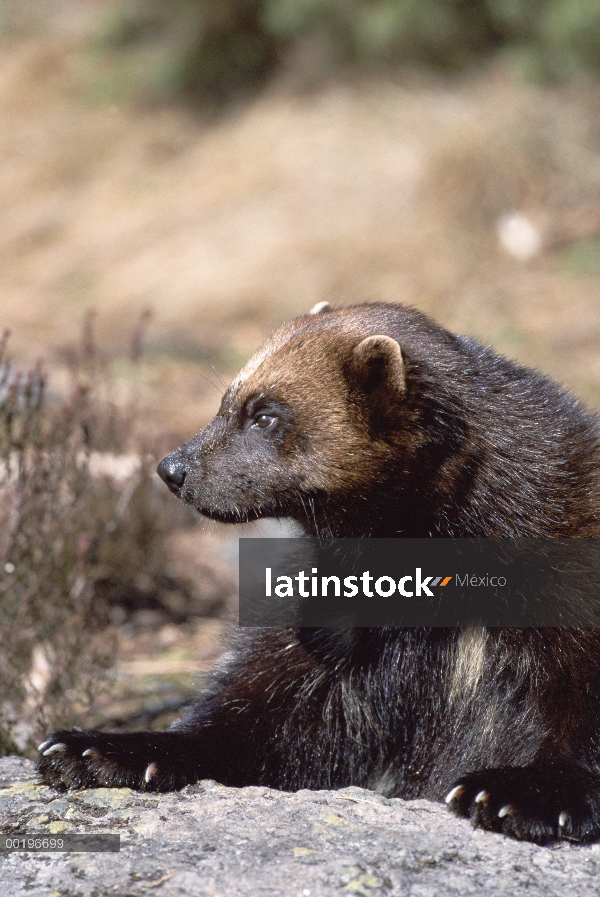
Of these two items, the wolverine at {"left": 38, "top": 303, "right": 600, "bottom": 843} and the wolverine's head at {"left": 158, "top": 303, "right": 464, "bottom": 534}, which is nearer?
the wolverine at {"left": 38, "top": 303, "right": 600, "bottom": 843}

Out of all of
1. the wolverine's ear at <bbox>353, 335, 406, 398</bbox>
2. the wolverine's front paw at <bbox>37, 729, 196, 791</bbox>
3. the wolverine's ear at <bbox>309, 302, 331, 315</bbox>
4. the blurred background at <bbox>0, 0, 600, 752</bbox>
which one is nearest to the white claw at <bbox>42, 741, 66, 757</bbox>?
the wolverine's front paw at <bbox>37, 729, 196, 791</bbox>

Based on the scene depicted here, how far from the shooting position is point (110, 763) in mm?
2783

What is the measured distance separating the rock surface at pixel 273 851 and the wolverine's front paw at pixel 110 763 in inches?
1.8

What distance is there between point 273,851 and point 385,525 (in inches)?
38.9

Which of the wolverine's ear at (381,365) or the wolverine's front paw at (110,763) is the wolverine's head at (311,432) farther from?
the wolverine's front paw at (110,763)

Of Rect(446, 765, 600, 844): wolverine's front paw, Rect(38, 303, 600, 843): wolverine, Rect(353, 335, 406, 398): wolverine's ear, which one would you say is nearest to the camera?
Rect(446, 765, 600, 844): wolverine's front paw

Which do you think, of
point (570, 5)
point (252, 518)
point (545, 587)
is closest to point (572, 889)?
point (545, 587)

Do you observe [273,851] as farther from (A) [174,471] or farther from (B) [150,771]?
(A) [174,471]

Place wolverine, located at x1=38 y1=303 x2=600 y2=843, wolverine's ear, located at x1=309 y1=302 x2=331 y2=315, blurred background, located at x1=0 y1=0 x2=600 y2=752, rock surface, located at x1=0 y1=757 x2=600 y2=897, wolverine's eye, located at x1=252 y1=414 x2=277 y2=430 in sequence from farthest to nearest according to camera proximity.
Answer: blurred background, located at x1=0 y1=0 x2=600 y2=752 < wolverine's ear, located at x1=309 y1=302 x2=331 y2=315 < wolverine's eye, located at x1=252 y1=414 x2=277 y2=430 < wolverine, located at x1=38 y1=303 x2=600 y2=843 < rock surface, located at x1=0 y1=757 x2=600 y2=897

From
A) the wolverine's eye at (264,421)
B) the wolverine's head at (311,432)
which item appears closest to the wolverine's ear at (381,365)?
the wolverine's head at (311,432)

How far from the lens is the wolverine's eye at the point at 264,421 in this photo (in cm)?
303

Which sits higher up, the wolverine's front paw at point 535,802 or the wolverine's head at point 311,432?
the wolverine's head at point 311,432

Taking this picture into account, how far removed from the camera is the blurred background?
975 cm

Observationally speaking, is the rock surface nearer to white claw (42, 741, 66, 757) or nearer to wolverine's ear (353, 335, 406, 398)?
white claw (42, 741, 66, 757)
